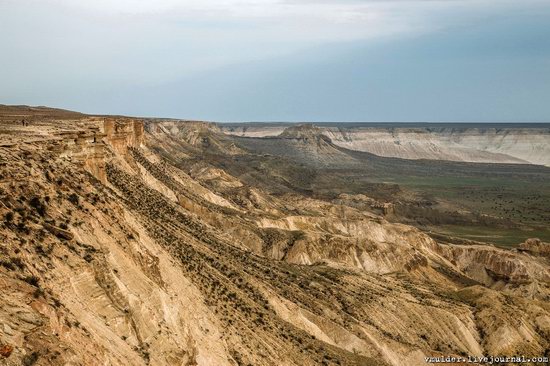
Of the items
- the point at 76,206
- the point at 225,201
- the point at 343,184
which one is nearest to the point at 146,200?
the point at 76,206

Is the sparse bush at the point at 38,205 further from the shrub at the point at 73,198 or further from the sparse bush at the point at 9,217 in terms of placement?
the shrub at the point at 73,198

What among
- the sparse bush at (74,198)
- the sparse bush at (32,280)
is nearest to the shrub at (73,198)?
the sparse bush at (74,198)

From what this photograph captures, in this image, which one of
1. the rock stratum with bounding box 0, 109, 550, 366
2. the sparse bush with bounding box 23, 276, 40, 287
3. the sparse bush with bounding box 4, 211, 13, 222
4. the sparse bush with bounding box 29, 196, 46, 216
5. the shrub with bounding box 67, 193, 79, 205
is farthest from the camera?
the shrub with bounding box 67, 193, 79, 205

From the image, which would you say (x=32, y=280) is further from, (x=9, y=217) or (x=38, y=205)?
(x=38, y=205)

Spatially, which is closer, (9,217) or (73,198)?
(9,217)

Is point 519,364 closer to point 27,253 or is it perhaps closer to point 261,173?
point 27,253

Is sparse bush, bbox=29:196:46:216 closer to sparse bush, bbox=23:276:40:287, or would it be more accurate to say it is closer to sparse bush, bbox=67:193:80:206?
sparse bush, bbox=67:193:80:206

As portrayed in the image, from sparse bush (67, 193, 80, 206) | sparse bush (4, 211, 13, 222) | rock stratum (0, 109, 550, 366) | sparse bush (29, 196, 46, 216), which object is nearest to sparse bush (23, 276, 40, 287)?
rock stratum (0, 109, 550, 366)

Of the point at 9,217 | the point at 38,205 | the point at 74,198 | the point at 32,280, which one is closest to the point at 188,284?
the point at 74,198
